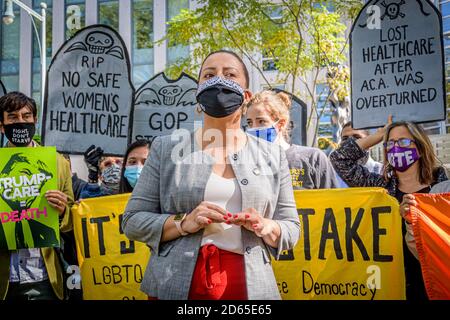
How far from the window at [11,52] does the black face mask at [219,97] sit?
7967 millimetres

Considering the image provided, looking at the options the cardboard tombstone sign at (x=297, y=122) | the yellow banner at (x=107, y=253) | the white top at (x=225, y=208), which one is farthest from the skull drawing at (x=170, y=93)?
the white top at (x=225, y=208)

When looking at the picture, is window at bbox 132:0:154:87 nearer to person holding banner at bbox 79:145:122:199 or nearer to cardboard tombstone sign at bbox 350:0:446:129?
person holding banner at bbox 79:145:122:199

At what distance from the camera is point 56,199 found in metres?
3.31

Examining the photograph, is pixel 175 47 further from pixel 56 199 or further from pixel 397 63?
pixel 56 199

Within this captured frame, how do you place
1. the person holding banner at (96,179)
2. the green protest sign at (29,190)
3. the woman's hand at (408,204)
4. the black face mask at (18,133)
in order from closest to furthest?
the woman's hand at (408,204) < the green protest sign at (29,190) < the black face mask at (18,133) < the person holding banner at (96,179)

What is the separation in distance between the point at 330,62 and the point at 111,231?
28.6 feet

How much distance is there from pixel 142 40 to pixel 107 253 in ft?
31.4

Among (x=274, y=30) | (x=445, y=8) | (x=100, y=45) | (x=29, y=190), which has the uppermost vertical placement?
(x=445, y=8)

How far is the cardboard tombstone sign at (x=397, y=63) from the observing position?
13.7 ft

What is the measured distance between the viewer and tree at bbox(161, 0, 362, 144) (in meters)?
10.9

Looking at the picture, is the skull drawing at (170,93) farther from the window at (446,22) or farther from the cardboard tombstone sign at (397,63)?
the window at (446,22)

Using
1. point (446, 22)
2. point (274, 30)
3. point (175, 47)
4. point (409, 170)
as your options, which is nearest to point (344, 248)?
point (409, 170)

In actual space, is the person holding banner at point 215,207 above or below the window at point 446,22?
below
